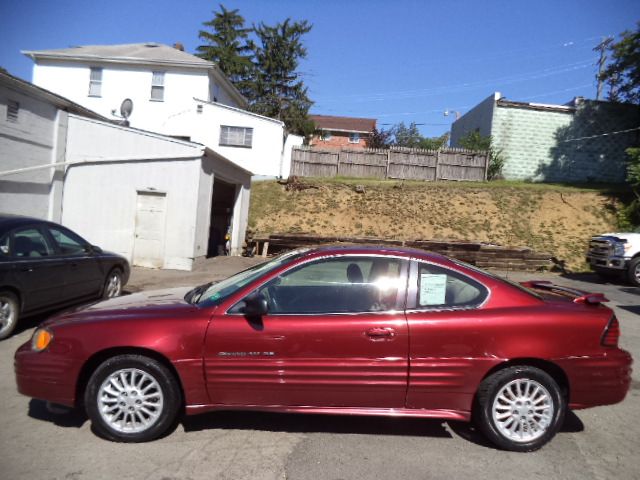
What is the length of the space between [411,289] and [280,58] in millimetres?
42528

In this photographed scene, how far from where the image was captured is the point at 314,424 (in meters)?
3.81

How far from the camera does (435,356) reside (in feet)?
11.1

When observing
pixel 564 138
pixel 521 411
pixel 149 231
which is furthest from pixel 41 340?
pixel 564 138

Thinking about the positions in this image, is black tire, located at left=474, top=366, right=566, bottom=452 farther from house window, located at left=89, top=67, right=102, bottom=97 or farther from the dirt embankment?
house window, located at left=89, top=67, right=102, bottom=97

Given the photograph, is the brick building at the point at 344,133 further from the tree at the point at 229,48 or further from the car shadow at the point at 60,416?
the car shadow at the point at 60,416

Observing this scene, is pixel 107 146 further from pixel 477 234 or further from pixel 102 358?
pixel 477 234

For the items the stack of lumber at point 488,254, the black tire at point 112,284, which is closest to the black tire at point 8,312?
the black tire at point 112,284

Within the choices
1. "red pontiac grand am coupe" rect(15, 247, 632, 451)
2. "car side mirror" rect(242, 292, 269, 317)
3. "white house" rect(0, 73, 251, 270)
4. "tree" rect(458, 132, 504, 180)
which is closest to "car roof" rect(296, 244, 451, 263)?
"red pontiac grand am coupe" rect(15, 247, 632, 451)

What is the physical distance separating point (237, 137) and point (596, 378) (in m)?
23.7

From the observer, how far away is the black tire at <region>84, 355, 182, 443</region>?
338cm

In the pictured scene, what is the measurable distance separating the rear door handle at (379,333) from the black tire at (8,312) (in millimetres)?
4666

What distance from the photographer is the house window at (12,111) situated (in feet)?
36.2

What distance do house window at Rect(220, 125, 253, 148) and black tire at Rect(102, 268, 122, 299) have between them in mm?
18108

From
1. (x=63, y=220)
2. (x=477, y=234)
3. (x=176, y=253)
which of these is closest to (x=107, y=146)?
(x=63, y=220)
